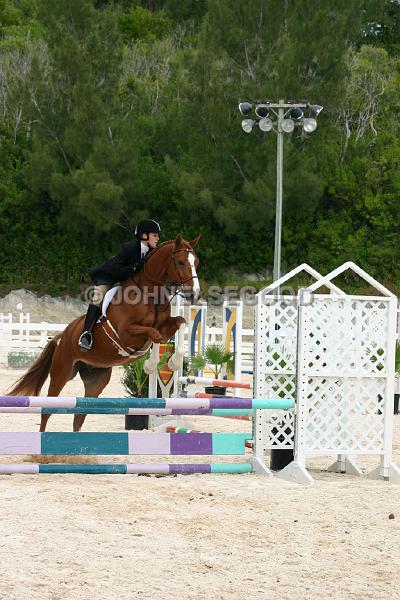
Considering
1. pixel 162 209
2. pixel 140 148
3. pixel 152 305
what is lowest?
pixel 152 305

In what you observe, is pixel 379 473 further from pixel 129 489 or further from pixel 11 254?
pixel 11 254

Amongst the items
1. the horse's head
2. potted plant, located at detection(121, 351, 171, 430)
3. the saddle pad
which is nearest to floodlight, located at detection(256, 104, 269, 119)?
potted plant, located at detection(121, 351, 171, 430)

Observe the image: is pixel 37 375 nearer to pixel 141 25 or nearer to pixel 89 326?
pixel 89 326

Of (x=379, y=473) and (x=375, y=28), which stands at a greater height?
(x=375, y=28)

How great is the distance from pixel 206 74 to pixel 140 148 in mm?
3495

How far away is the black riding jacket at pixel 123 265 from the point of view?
25.1 ft

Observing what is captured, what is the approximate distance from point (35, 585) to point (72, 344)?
4085 mm

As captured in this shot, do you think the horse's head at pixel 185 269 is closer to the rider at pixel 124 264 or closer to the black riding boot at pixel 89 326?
the rider at pixel 124 264

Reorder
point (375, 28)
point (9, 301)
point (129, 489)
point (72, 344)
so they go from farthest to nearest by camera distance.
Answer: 1. point (375, 28)
2. point (9, 301)
3. point (72, 344)
4. point (129, 489)

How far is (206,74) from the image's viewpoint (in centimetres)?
3180

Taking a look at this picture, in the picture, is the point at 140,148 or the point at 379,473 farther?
the point at 140,148

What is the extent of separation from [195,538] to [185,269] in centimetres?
274

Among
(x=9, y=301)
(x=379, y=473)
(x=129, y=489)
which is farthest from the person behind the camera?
(x=9, y=301)

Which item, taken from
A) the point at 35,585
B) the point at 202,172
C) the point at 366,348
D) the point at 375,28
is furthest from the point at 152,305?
the point at 375,28
